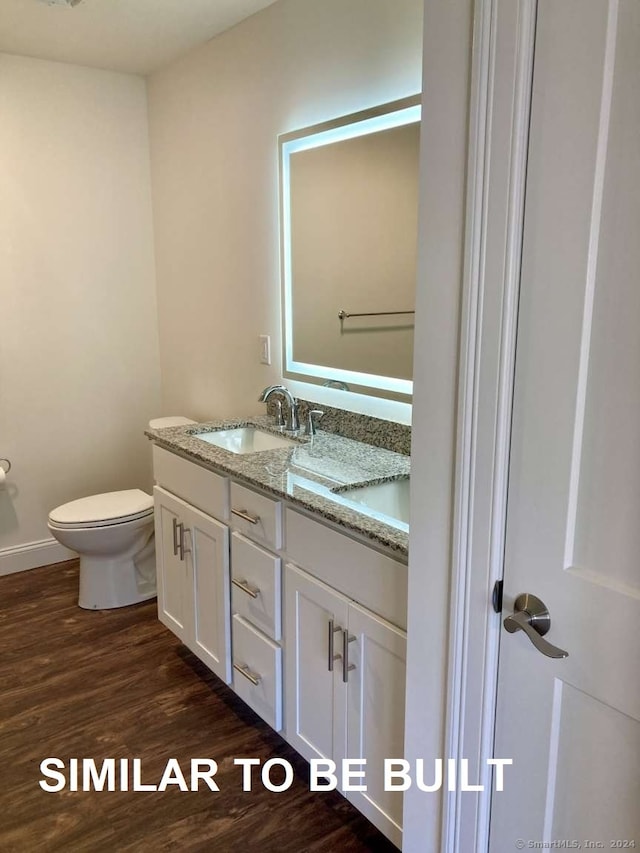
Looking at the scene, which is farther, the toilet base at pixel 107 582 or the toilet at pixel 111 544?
the toilet base at pixel 107 582

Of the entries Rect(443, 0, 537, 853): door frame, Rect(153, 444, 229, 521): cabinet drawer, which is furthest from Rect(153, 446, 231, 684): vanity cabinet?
Rect(443, 0, 537, 853): door frame

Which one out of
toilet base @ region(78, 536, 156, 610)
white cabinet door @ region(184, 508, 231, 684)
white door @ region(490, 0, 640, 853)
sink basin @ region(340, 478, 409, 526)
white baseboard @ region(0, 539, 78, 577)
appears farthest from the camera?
white baseboard @ region(0, 539, 78, 577)

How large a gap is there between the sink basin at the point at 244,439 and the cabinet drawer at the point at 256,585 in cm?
52

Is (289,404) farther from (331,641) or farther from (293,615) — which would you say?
(331,641)

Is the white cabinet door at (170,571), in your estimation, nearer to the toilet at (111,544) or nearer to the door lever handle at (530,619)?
the toilet at (111,544)

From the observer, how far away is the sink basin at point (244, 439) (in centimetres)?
252

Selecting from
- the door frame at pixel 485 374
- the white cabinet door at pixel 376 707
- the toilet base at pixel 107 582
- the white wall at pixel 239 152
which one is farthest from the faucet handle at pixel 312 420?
the door frame at pixel 485 374

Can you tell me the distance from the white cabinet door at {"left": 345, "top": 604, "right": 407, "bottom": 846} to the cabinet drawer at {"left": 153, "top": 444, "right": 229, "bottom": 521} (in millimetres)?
664

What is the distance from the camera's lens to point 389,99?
2109 mm

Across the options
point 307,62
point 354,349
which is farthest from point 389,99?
point 354,349

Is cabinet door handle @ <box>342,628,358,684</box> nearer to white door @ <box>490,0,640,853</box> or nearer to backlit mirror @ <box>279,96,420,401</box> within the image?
white door @ <box>490,0,640,853</box>

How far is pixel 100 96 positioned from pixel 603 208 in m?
2.99

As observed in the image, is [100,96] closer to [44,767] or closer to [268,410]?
[268,410]

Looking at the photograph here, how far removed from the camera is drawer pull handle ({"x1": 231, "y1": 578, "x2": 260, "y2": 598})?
201 cm
